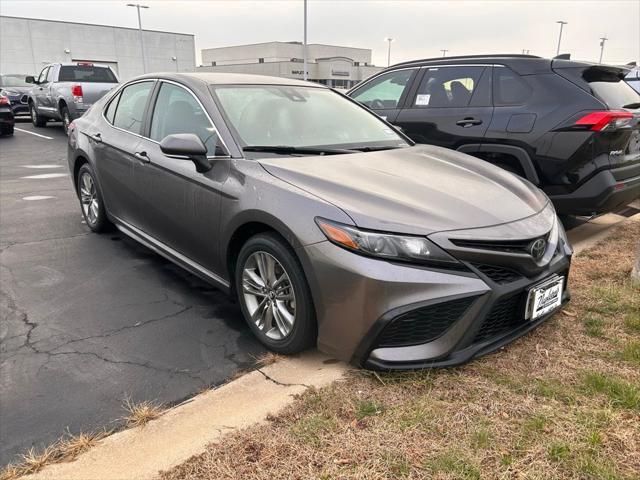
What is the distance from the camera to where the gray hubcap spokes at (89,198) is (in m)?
5.03

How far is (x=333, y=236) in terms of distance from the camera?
97.9 inches

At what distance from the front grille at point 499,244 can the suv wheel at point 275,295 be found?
81 cm

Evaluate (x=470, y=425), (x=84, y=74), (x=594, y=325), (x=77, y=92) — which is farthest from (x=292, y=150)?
(x=84, y=74)

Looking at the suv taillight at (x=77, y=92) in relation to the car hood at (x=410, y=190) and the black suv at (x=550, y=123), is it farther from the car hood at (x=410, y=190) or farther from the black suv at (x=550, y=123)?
the car hood at (x=410, y=190)

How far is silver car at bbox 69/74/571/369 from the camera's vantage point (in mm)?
2432

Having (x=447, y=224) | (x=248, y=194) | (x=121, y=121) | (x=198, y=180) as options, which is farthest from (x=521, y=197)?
(x=121, y=121)

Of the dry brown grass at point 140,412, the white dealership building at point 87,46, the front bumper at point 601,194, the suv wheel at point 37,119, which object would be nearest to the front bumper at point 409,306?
the dry brown grass at point 140,412

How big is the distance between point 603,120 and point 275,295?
3172 millimetres

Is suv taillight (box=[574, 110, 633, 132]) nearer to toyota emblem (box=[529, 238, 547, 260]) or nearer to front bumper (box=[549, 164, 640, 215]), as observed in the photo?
front bumper (box=[549, 164, 640, 215])

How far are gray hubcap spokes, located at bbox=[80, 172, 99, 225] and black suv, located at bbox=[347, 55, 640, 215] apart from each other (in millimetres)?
3419

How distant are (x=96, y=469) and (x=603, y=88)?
4727 mm

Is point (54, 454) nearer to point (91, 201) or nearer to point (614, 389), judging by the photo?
point (614, 389)

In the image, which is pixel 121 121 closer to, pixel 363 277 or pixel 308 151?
pixel 308 151

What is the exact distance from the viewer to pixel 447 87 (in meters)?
5.33
